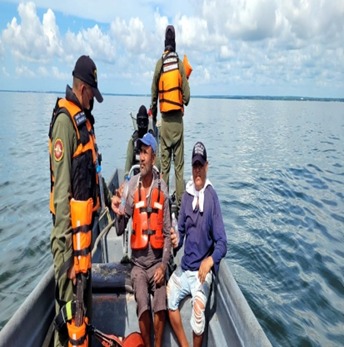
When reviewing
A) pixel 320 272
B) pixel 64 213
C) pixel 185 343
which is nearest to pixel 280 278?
pixel 320 272

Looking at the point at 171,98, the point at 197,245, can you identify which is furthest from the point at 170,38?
the point at 197,245

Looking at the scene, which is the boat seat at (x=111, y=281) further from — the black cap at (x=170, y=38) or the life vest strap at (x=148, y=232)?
the black cap at (x=170, y=38)

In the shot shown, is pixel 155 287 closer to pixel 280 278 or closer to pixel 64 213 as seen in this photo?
pixel 64 213

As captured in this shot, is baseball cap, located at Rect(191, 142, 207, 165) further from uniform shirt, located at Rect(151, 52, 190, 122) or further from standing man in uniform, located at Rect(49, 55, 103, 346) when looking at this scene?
uniform shirt, located at Rect(151, 52, 190, 122)

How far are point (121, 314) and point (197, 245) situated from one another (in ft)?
3.51

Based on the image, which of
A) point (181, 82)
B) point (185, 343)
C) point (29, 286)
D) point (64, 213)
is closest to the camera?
point (64, 213)

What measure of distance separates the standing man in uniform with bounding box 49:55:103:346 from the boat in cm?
23

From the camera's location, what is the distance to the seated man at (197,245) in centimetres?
350

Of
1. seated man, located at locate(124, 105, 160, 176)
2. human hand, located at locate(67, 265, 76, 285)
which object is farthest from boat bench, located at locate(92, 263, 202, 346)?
seated man, located at locate(124, 105, 160, 176)

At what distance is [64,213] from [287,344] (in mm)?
4420

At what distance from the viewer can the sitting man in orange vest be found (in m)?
3.53

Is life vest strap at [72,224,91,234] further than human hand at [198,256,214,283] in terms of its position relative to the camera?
No

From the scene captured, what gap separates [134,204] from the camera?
3635 mm

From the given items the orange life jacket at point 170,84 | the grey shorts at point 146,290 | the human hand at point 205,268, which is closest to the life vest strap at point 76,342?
the grey shorts at point 146,290
